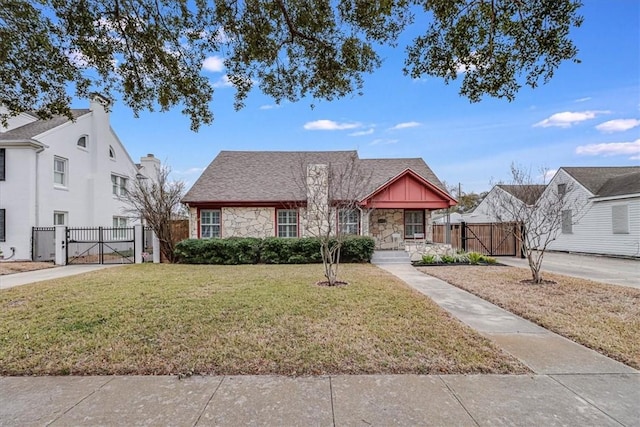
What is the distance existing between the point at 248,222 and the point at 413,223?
8609mm

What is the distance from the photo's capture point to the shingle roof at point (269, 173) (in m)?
17.0

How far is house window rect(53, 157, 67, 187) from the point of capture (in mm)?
17703

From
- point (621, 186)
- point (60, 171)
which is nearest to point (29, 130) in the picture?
point (60, 171)

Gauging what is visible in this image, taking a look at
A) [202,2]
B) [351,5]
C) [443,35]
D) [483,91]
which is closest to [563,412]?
[483,91]

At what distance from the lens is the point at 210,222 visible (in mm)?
17125

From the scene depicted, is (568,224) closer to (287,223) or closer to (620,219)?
(620,219)

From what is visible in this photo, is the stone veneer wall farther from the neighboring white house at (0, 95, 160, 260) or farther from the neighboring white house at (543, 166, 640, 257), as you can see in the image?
the neighboring white house at (543, 166, 640, 257)

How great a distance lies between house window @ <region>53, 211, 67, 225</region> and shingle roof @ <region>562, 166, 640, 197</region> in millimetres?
29583

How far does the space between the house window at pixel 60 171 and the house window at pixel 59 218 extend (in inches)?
62.6

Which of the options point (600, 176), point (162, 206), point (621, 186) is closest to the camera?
point (162, 206)

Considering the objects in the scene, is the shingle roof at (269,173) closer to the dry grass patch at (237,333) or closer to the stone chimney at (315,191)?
the stone chimney at (315,191)

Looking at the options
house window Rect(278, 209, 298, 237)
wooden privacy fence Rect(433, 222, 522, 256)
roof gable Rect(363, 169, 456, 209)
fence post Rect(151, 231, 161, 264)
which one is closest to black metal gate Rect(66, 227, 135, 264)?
fence post Rect(151, 231, 161, 264)

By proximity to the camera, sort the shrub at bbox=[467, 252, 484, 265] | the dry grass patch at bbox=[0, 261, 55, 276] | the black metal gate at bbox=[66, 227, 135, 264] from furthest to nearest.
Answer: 1. the black metal gate at bbox=[66, 227, 135, 264]
2. the shrub at bbox=[467, 252, 484, 265]
3. the dry grass patch at bbox=[0, 261, 55, 276]

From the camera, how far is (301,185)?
690 inches
